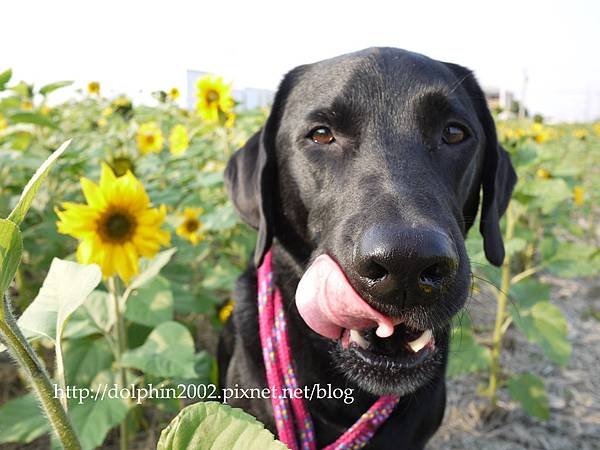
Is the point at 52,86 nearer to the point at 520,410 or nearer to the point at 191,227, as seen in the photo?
the point at 191,227

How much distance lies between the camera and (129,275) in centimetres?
166

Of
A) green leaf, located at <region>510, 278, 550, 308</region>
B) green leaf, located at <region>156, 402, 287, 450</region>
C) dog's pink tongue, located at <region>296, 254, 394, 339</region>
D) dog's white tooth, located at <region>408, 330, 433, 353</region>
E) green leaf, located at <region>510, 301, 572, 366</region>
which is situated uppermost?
green leaf, located at <region>156, 402, 287, 450</region>

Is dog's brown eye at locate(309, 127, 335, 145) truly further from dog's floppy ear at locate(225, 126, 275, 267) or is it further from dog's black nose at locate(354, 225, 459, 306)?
dog's black nose at locate(354, 225, 459, 306)

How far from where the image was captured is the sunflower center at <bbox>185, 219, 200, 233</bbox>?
2.67 m

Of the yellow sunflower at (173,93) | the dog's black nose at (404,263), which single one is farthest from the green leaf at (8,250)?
the yellow sunflower at (173,93)

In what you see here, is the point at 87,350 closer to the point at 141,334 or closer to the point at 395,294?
the point at 141,334

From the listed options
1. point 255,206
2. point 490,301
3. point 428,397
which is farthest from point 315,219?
point 490,301

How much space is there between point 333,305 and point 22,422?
1.03 metres

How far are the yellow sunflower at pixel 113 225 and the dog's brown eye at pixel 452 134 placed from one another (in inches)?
39.1

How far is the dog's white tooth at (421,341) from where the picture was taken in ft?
4.43

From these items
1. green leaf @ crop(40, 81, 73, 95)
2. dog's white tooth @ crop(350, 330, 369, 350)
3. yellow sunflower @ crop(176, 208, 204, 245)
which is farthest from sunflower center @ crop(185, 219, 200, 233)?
dog's white tooth @ crop(350, 330, 369, 350)

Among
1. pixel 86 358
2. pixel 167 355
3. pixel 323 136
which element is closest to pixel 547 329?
pixel 323 136

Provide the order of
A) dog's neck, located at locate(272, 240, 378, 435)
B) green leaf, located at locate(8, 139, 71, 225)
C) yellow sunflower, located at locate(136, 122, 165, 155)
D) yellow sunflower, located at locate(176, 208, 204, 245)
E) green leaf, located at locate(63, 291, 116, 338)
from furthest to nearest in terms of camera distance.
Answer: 1. yellow sunflower, located at locate(136, 122, 165, 155)
2. yellow sunflower, located at locate(176, 208, 204, 245)
3. dog's neck, located at locate(272, 240, 378, 435)
4. green leaf, located at locate(63, 291, 116, 338)
5. green leaf, located at locate(8, 139, 71, 225)

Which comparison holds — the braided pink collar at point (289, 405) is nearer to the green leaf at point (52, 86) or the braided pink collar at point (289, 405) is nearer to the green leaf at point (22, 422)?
the green leaf at point (22, 422)
